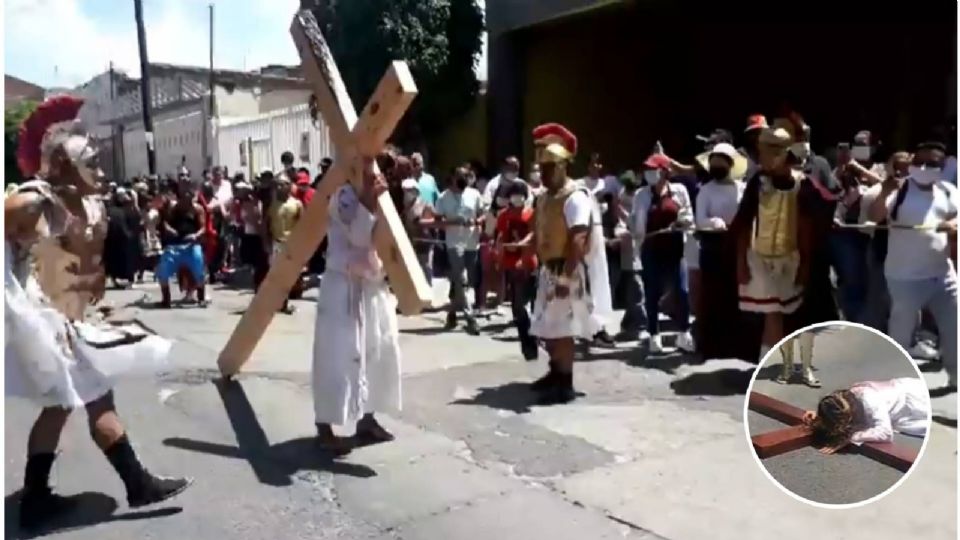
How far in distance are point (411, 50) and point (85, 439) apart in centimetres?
916

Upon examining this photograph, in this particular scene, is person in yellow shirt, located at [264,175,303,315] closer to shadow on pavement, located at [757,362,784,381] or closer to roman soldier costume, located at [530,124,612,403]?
roman soldier costume, located at [530,124,612,403]

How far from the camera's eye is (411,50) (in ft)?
45.4

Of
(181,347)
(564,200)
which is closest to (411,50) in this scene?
(181,347)

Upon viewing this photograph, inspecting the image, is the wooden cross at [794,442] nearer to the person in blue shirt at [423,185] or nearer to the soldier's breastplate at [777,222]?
the soldier's breastplate at [777,222]

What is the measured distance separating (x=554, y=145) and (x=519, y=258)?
6.15 feet

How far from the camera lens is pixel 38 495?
14.6 ft

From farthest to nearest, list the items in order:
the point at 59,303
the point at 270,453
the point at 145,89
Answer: the point at 145,89
the point at 270,453
the point at 59,303

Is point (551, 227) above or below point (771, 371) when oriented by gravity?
above

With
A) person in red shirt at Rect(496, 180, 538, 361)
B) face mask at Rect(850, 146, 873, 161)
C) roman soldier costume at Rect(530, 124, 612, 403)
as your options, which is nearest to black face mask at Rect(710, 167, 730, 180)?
roman soldier costume at Rect(530, 124, 612, 403)

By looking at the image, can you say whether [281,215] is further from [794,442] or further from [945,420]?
[794,442]

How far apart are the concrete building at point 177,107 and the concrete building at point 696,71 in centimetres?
336

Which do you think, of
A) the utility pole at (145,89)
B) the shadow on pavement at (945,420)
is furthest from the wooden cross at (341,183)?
the shadow on pavement at (945,420)

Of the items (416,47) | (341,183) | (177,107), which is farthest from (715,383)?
(416,47)

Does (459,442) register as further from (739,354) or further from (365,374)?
(739,354)
